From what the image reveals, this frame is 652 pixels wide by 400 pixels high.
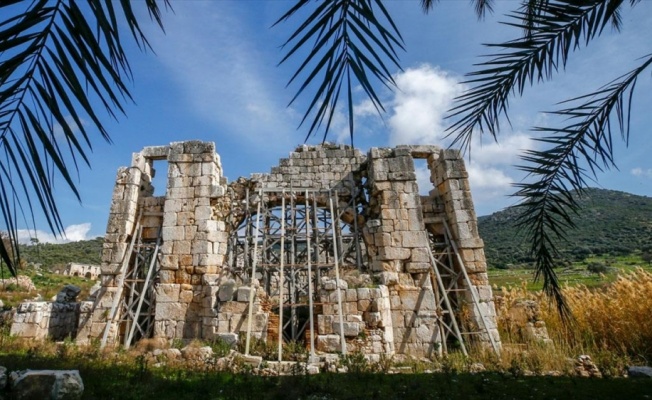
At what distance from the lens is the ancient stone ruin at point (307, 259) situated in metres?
8.84

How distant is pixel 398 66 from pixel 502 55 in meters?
2.62

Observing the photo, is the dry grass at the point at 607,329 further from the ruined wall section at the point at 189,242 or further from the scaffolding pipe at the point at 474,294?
the ruined wall section at the point at 189,242

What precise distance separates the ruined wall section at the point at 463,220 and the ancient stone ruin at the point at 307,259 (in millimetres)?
33

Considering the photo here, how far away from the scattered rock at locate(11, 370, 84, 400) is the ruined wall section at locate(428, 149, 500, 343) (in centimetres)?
829

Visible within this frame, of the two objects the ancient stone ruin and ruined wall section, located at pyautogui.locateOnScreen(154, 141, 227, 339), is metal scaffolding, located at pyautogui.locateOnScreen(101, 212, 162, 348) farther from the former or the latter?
ruined wall section, located at pyautogui.locateOnScreen(154, 141, 227, 339)

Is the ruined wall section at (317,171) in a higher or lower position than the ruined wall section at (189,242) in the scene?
higher

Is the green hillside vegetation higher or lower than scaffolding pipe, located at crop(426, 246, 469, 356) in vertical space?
higher

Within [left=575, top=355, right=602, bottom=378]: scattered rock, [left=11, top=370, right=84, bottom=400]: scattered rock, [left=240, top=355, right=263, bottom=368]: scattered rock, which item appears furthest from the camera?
[left=240, top=355, right=263, bottom=368]: scattered rock

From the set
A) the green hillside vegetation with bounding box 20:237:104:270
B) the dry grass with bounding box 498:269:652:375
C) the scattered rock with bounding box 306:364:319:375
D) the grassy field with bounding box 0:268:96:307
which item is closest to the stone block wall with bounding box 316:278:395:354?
the scattered rock with bounding box 306:364:319:375

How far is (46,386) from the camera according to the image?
162 inches

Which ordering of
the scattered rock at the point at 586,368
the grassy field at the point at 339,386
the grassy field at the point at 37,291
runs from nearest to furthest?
the grassy field at the point at 339,386 → the scattered rock at the point at 586,368 → the grassy field at the point at 37,291

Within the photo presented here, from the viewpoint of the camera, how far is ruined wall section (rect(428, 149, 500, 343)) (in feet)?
30.9

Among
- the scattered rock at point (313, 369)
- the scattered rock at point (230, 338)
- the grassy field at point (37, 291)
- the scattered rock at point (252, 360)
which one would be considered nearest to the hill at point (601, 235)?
the scattered rock at point (313, 369)

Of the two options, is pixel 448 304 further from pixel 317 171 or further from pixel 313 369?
pixel 317 171
